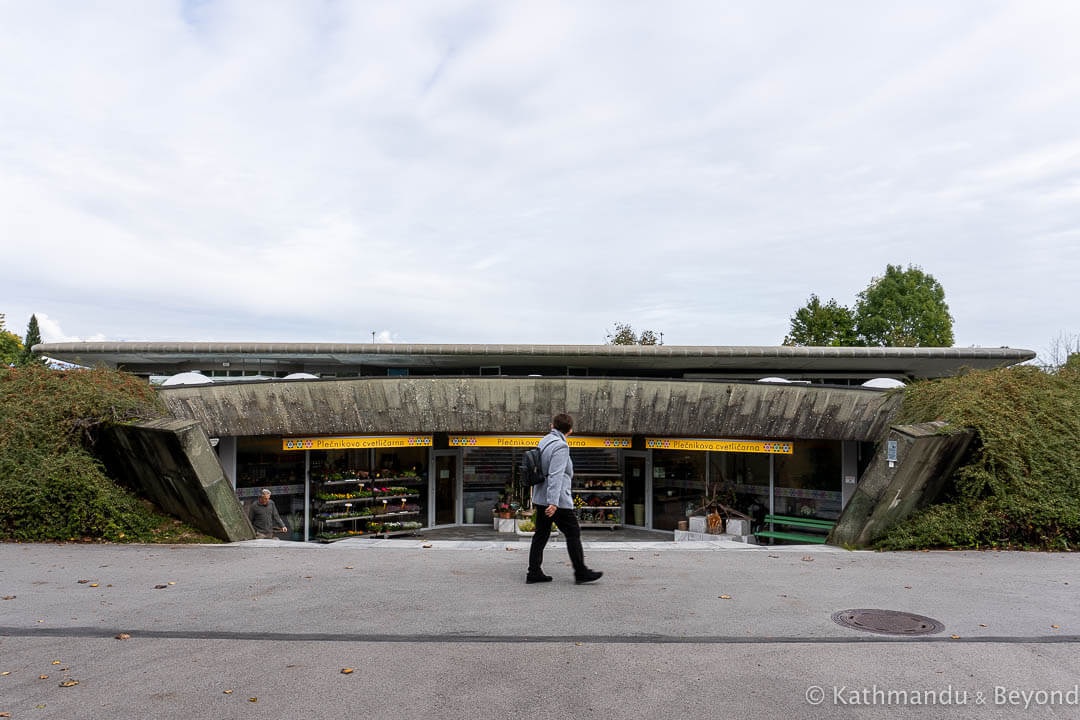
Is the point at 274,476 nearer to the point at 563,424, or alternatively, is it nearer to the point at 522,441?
the point at 522,441

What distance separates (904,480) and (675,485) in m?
8.56

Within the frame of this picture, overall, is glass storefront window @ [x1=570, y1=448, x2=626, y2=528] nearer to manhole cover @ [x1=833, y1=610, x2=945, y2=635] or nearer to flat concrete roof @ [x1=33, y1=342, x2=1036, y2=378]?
flat concrete roof @ [x1=33, y1=342, x2=1036, y2=378]

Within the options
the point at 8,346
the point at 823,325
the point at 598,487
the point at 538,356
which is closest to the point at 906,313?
the point at 823,325

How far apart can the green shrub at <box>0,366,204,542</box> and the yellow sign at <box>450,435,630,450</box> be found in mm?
6738

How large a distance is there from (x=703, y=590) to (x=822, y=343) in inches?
1902

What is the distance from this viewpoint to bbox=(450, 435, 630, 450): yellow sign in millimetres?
16078

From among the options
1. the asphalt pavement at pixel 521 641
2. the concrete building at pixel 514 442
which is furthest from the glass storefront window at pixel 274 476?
the asphalt pavement at pixel 521 641

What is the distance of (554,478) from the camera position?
21.9 ft

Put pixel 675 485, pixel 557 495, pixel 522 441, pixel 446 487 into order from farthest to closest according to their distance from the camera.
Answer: pixel 675 485 → pixel 446 487 → pixel 522 441 → pixel 557 495

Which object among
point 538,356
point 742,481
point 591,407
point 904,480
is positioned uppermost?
point 538,356

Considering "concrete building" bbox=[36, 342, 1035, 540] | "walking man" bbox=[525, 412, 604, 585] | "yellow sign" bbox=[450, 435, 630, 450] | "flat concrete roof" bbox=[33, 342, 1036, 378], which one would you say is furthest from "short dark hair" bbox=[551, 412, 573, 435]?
"flat concrete roof" bbox=[33, 342, 1036, 378]

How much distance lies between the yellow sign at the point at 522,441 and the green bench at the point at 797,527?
12.5 feet

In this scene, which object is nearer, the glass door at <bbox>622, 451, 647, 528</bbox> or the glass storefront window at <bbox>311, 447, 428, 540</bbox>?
the glass storefront window at <bbox>311, 447, 428, 540</bbox>

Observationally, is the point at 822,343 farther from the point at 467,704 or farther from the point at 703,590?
the point at 467,704
